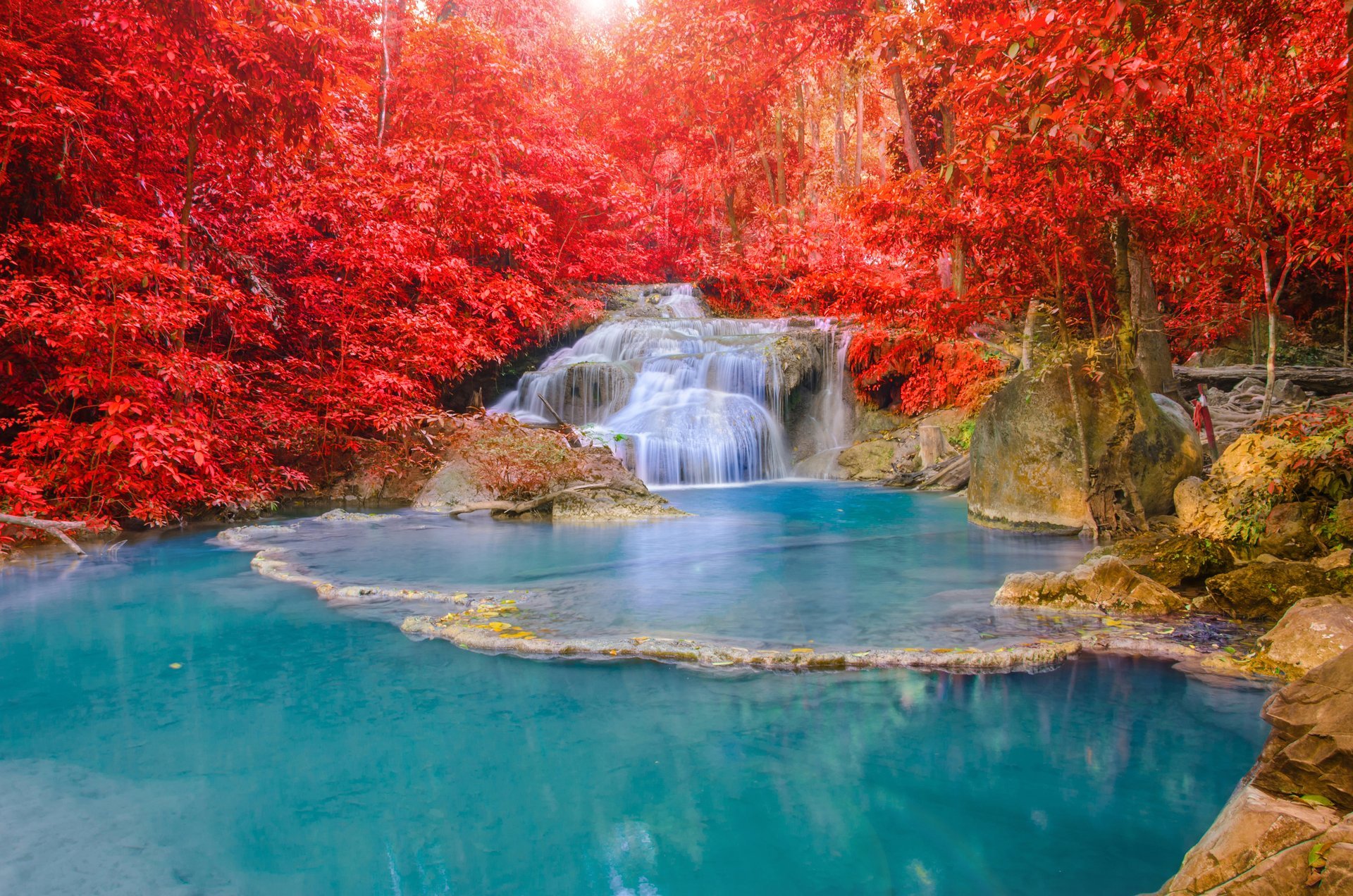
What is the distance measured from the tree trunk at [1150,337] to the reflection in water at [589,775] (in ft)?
25.1

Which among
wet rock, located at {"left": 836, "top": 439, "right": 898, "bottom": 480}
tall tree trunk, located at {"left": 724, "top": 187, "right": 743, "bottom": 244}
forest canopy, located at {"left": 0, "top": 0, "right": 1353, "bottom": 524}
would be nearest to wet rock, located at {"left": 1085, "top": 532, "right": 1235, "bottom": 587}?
forest canopy, located at {"left": 0, "top": 0, "right": 1353, "bottom": 524}

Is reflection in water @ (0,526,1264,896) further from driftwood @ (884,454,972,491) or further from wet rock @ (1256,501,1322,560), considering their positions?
driftwood @ (884,454,972,491)

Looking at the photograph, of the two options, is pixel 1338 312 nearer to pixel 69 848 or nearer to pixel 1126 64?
pixel 1126 64

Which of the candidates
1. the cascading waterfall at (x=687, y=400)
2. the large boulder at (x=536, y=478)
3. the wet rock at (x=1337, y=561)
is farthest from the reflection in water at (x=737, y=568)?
the cascading waterfall at (x=687, y=400)

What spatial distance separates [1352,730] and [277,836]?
3043mm

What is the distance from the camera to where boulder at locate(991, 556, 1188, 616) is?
4590 millimetres

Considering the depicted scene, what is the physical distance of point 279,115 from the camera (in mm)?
7590

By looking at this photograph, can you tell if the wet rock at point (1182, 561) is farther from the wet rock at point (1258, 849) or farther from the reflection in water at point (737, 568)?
the wet rock at point (1258, 849)

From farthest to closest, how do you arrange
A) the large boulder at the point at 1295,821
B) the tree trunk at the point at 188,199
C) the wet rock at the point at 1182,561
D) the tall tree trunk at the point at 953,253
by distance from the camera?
the tall tree trunk at the point at 953,253 < the tree trunk at the point at 188,199 < the wet rock at the point at 1182,561 < the large boulder at the point at 1295,821

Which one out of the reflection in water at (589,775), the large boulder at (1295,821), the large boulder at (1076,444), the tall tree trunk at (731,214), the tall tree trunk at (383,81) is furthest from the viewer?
the tall tree trunk at (731,214)

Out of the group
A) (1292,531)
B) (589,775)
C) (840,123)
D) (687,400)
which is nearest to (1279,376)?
(1292,531)

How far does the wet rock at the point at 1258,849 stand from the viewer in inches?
62.5

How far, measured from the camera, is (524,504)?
9453 millimetres

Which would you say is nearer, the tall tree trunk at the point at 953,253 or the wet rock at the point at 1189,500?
the wet rock at the point at 1189,500
